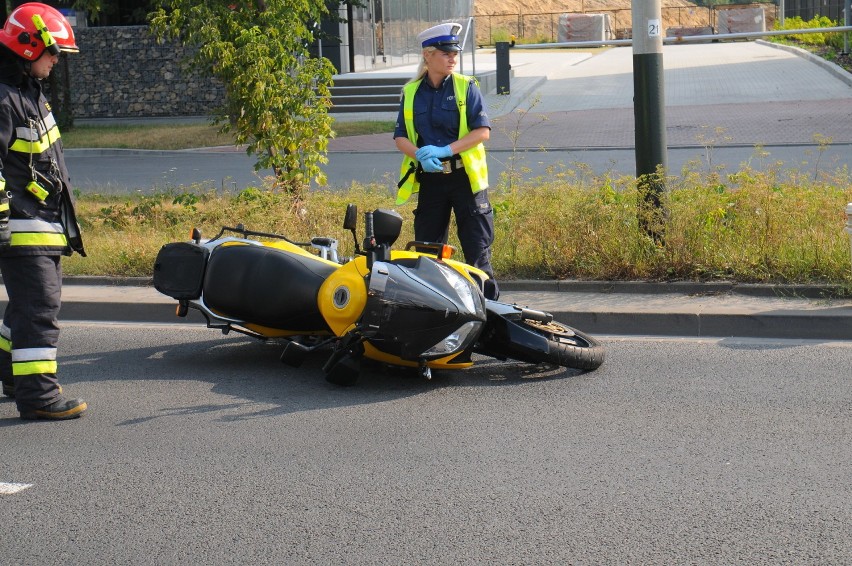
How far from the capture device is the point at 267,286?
6531 mm

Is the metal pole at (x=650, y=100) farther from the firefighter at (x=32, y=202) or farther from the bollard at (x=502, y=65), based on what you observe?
the bollard at (x=502, y=65)

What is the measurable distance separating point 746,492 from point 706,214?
4278 mm

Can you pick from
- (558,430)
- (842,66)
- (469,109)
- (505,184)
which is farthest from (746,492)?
(842,66)

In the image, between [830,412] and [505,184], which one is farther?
[505,184]

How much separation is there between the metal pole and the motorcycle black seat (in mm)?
2895

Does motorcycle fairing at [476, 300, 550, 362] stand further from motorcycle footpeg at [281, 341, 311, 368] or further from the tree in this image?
the tree

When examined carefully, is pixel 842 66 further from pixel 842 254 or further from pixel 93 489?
pixel 93 489

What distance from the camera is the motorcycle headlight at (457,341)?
611 centimetres

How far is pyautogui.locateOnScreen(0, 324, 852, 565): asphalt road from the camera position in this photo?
4355 mm

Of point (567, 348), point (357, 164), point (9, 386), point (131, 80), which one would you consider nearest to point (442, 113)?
point (567, 348)

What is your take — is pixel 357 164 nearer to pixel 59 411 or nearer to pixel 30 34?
pixel 59 411

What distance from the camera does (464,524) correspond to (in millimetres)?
4516

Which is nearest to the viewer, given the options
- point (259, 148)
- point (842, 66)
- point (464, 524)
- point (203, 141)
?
point (464, 524)

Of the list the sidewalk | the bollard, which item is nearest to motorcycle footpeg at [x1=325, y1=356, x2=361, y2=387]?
the sidewalk
